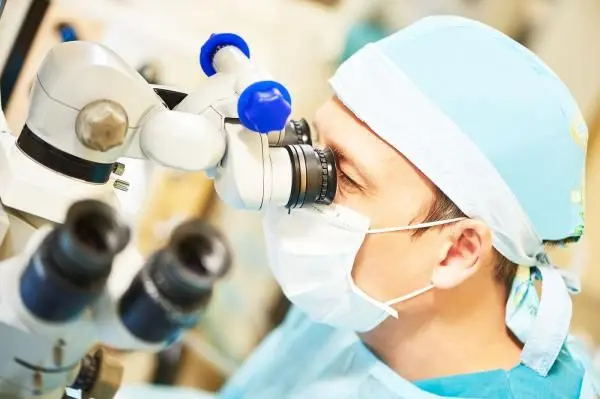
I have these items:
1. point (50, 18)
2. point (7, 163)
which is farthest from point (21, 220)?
point (50, 18)

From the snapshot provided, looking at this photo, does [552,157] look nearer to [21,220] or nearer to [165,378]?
[21,220]

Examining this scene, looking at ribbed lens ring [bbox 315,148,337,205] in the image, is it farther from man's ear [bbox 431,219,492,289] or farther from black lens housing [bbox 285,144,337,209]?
man's ear [bbox 431,219,492,289]

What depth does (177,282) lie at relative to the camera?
22.1 inches

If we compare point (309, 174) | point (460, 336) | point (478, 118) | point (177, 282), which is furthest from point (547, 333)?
point (177, 282)

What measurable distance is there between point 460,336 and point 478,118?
350mm

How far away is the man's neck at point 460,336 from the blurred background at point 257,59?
0.32 m

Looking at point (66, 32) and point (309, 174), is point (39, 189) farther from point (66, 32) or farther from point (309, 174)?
point (66, 32)

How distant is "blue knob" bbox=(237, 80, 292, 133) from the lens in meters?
0.76

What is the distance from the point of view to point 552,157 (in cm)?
102

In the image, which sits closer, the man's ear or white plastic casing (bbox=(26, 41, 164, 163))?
white plastic casing (bbox=(26, 41, 164, 163))

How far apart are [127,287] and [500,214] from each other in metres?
0.60

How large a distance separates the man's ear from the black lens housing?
22 centimetres

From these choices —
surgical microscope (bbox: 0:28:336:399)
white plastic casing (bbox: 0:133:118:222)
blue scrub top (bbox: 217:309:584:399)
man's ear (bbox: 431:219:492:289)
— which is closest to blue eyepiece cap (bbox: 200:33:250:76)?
surgical microscope (bbox: 0:28:336:399)

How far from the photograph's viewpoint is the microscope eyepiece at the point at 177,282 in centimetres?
56
